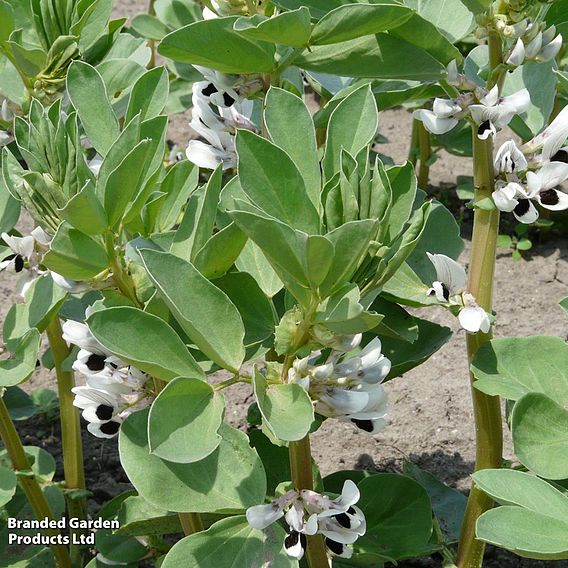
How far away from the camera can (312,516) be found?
3.86 ft

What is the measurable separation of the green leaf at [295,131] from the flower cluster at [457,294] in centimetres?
27

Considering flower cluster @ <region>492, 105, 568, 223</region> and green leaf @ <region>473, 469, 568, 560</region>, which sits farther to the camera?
flower cluster @ <region>492, 105, 568, 223</region>

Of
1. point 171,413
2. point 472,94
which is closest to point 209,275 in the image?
point 171,413

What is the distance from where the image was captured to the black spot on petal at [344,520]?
48.3 inches

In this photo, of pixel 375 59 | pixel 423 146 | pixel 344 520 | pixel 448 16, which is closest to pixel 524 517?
pixel 344 520

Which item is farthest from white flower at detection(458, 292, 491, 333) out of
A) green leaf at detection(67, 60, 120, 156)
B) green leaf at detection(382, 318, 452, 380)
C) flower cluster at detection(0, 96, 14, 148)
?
flower cluster at detection(0, 96, 14, 148)

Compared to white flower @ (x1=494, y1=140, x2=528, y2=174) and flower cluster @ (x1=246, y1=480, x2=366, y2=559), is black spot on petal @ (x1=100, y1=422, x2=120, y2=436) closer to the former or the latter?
flower cluster @ (x1=246, y1=480, x2=366, y2=559)

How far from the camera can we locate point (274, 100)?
118 cm

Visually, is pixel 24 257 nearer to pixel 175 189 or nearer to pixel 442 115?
pixel 175 189

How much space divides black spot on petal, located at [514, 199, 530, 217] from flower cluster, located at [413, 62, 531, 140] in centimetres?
11

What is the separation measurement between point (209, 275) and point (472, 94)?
0.46m

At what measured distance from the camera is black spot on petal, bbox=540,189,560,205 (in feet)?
4.33

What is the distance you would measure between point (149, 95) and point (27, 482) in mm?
757

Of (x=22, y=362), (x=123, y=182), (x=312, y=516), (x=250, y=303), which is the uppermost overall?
(x=123, y=182)
